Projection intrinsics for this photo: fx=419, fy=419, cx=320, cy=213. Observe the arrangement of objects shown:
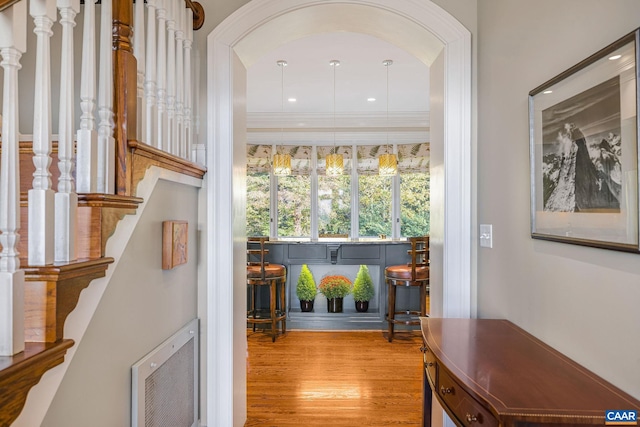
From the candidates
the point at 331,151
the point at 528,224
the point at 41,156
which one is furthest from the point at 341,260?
the point at 41,156

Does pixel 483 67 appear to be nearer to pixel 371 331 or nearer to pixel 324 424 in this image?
pixel 324 424

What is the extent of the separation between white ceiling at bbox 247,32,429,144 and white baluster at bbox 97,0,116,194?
2620mm

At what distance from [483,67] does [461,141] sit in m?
0.38

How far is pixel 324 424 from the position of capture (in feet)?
8.33

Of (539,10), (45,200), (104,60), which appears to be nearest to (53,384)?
(45,200)

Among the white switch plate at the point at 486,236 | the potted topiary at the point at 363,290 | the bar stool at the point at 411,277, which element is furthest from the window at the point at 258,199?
the white switch plate at the point at 486,236

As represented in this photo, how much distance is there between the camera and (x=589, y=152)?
125 cm

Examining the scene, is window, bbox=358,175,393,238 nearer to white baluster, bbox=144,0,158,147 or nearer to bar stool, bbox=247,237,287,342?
bar stool, bbox=247,237,287,342

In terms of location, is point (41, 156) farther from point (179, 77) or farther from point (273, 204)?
point (273, 204)

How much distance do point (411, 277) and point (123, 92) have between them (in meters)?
3.38

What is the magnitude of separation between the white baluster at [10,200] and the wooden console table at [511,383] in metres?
1.13

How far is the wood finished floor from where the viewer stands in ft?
8.67

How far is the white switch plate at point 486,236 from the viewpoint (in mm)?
2025

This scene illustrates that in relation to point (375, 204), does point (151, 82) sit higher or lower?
higher
